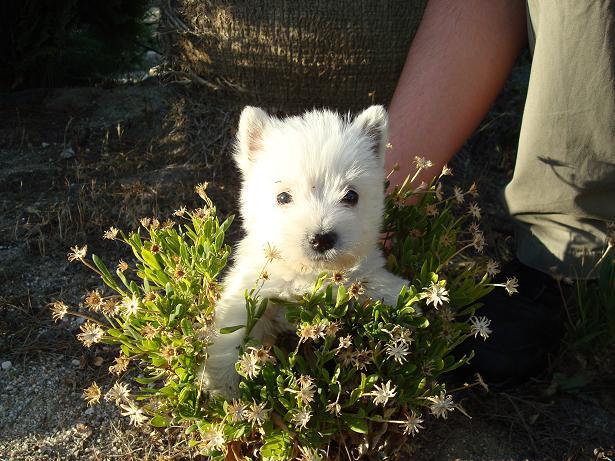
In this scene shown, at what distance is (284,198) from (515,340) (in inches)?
55.9

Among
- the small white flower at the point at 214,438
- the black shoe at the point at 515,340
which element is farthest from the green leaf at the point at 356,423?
the black shoe at the point at 515,340

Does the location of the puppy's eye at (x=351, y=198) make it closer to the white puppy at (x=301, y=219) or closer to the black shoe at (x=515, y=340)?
the white puppy at (x=301, y=219)

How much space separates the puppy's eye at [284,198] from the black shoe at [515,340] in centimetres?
130

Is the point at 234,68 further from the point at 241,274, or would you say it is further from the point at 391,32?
the point at 241,274

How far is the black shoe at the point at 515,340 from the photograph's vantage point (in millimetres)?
2932

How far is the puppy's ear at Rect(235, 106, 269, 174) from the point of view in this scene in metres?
2.29

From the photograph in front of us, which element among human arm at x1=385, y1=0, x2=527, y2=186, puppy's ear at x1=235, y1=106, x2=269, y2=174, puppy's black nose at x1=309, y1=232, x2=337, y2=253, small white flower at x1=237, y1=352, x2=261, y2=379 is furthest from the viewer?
human arm at x1=385, y1=0, x2=527, y2=186

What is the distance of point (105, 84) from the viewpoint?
4.95 m

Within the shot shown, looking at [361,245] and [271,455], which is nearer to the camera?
[271,455]

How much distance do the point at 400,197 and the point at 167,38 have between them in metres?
2.16

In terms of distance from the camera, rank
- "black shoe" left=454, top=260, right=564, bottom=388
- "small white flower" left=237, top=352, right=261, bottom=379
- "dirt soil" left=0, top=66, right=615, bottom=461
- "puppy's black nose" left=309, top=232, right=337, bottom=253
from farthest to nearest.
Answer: "black shoe" left=454, top=260, right=564, bottom=388, "dirt soil" left=0, top=66, right=615, bottom=461, "puppy's black nose" left=309, top=232, right=337, bottom=253, "small white flower" left=237, top=352, right=261, bottom=379

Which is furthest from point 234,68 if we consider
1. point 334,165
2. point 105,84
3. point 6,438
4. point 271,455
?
point 271,455

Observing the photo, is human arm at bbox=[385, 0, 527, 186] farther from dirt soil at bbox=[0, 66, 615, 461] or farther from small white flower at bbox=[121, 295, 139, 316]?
small white flower at bbox=[121, 295, 139, 316]

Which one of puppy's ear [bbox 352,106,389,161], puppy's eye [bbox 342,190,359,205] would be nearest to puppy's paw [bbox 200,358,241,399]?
puppy's eye [bbox 342,190,359,205]
